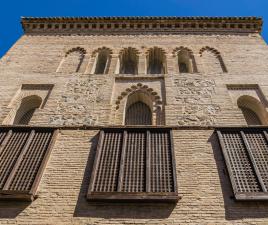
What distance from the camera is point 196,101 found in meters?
7.02

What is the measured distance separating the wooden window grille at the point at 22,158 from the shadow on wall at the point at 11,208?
0.12m

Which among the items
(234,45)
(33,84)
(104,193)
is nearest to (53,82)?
(33,84)

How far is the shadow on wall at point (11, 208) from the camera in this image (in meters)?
4.15

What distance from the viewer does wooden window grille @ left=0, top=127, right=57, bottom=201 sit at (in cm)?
441

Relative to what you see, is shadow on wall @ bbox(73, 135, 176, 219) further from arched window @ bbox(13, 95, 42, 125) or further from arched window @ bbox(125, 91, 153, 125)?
arched window @ bbox(13, 95, 42, 125)

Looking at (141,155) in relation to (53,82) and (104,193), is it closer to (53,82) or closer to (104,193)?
(104,193)

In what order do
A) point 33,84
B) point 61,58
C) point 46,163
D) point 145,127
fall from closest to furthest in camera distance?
point 46,163, point 145,127, point 33,84, point 61,58

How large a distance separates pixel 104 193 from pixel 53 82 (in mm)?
4546

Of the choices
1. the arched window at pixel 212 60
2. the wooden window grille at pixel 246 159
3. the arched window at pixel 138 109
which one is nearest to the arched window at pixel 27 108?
the arched window at pixel 138 109

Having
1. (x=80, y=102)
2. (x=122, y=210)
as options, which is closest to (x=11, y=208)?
(x=122, y=210)

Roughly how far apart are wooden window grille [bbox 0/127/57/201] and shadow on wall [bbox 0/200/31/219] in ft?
0.39

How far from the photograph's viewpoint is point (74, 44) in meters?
9.88

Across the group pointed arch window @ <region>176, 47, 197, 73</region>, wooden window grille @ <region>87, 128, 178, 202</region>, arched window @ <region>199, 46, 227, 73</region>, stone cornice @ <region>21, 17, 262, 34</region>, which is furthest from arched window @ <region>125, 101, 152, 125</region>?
stone cornice @ <region>21, 17, 262, 34</region>

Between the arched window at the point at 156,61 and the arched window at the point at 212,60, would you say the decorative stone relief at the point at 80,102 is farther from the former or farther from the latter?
the arched window at the point at 212,60
